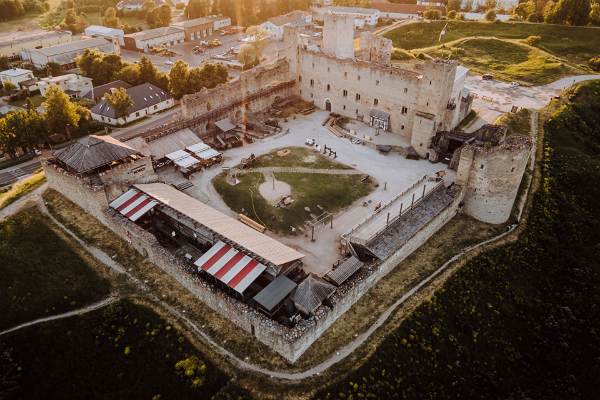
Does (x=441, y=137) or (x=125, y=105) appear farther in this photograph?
(x=125, y=105)

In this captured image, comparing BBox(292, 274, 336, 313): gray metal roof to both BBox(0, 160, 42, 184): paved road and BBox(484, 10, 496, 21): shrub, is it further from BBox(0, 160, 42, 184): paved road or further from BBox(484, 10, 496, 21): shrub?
BBox(484, 10, 496, 21): shrub

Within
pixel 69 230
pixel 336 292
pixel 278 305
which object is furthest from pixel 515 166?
pixel 69 230

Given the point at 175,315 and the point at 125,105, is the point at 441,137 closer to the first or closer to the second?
the point at 175,315

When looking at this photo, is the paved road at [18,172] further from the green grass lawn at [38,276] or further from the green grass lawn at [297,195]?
the green grass lawn at [297,195]

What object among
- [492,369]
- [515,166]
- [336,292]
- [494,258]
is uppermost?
[515,166]

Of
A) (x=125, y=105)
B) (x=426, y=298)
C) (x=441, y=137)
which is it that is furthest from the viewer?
(x=125, y=105)

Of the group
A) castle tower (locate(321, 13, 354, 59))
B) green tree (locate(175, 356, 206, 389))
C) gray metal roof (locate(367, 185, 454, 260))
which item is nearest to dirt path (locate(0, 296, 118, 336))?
green tree (locate(175, 356, 206, 389))

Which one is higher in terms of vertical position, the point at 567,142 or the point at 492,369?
the point at 567,142

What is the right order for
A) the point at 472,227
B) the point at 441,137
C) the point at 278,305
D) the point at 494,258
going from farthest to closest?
the point at 441,137 → the point at 472,227 → the point at 494,258 → the point at 278,305
